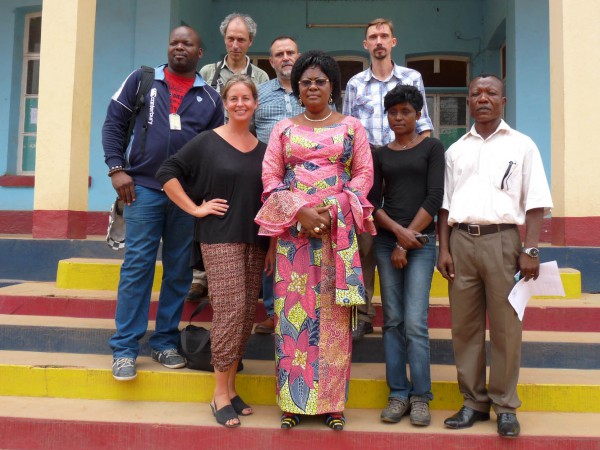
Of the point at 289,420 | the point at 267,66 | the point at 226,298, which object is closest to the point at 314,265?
the point at 226,298

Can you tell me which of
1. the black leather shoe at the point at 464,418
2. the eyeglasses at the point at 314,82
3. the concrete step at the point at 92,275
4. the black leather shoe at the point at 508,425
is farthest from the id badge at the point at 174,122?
the black leather shoe at the point at 508,425

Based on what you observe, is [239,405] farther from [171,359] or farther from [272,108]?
[272,108]

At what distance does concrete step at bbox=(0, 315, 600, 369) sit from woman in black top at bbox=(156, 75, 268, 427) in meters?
0.81

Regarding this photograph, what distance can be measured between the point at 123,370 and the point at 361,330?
1602mm

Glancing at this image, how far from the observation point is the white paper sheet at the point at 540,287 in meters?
2.91

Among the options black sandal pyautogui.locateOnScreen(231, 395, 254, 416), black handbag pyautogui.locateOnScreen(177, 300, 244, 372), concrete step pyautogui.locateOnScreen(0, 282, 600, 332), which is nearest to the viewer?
black sandal pyautogui.locateOnScreen(231, 395, 254, 416)

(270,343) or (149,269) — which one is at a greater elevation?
(149,269)

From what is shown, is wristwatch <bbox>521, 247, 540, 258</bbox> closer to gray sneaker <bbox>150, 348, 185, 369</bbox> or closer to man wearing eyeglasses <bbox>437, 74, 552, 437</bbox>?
man wearing eyeglasses <bbox>437, 74, 552, 437</bbox>

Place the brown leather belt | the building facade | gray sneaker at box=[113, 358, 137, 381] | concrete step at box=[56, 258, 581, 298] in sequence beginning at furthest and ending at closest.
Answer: the building facade < concrete step at box=[56, 258, 581, 298] < gray sneaker at box=[113, 358, 137, 381] < the brown leather belt

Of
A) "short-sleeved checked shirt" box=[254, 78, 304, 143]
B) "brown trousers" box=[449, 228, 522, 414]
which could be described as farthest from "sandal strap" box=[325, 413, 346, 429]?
"short-sleeved checked shirt" box=[254, 78, 304, 143]

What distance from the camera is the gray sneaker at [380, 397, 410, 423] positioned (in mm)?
3080

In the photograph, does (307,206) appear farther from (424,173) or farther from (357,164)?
(424,173)

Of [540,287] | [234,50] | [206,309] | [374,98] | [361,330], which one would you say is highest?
[234,50]

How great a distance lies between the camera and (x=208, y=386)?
3459mm
